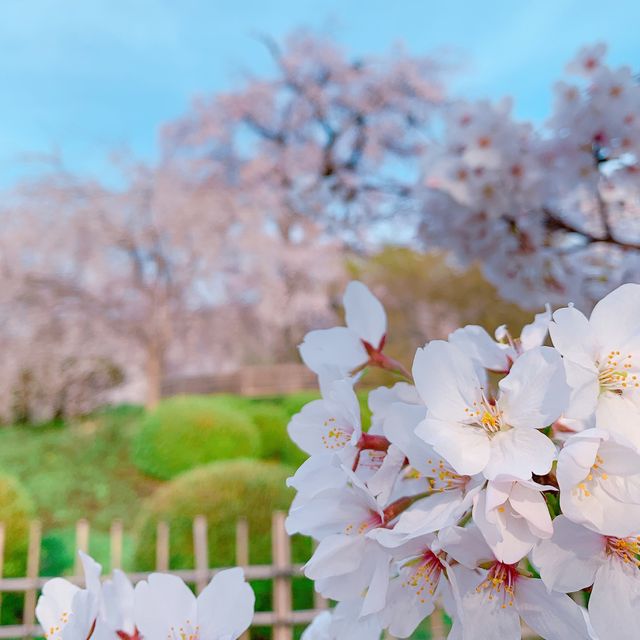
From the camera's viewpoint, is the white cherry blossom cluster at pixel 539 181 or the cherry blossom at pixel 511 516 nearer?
the cherry blossom at pixel 511 516

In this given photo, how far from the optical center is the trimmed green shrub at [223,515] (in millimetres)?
3076

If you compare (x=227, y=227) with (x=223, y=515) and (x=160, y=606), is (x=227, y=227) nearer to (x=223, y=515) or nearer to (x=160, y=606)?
(x=223, y=515)

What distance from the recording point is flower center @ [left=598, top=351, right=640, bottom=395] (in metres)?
0.52

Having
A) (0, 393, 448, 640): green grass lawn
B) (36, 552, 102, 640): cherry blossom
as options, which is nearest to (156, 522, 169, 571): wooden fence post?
(0, 393, 448, 640): green grass lawn

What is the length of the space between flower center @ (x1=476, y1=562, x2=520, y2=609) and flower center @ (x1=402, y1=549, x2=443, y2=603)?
0.12 ft

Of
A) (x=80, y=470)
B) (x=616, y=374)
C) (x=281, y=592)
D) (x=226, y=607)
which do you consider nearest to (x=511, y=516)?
(x=616, y=374)

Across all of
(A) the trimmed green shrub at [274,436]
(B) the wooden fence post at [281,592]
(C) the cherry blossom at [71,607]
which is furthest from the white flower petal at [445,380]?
(A) the trimmed green shrub at [274,436]

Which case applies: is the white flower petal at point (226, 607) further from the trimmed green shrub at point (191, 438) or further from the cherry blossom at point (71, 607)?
the trimmed green shrub at point (191, 438)

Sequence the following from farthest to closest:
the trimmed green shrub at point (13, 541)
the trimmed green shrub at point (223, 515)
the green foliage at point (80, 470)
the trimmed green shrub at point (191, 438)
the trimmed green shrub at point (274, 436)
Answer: the trimmed green shrub at point (274, 436), the trimmed green shrub at point (191, 438), the green foliage at point (80, 470), the trimmed green shrub at point (13, 541), the trimmed green shrub at point (223, 515)

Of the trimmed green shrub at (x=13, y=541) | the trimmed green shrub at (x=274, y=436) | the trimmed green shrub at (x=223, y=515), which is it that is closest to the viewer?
the trimmed green shrub at (x=223, y=515)

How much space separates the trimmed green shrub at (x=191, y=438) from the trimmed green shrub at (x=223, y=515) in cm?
303

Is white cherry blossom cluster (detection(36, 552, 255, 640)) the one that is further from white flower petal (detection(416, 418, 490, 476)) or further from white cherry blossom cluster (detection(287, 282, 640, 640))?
white flower petal (detection(416, 418, 490, 476))

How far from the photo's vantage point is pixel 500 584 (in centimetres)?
53

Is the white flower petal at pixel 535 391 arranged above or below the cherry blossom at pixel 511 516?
above
